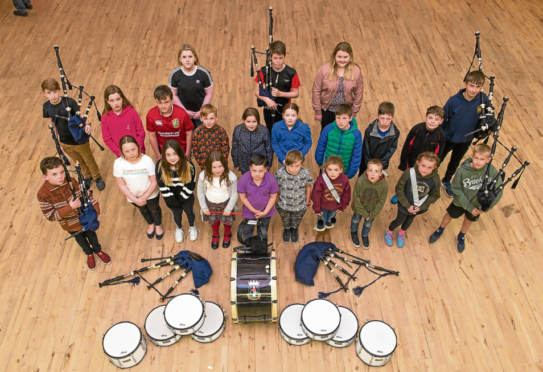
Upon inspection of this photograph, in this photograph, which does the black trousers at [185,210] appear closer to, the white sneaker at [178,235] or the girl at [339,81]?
the white sneaker at [178,235]

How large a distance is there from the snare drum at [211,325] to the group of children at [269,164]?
622mm

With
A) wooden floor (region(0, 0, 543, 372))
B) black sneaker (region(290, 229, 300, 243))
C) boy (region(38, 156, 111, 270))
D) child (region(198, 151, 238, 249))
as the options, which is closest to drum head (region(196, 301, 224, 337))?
wooden floor (region(0, 0, 543, 372))

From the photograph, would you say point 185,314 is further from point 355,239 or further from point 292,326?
point 355,239

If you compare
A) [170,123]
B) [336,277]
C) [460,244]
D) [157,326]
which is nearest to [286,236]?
[336,277]

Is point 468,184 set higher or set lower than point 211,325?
higher

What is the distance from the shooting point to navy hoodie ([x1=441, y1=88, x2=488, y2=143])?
3.51 m

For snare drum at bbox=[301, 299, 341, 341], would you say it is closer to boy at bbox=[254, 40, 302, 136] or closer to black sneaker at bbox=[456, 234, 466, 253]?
black sneaker at bbox=[456, 234, 466, 253]

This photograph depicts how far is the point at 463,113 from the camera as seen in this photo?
11.6ft

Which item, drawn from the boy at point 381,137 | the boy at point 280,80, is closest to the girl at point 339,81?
the boy at point 280,80

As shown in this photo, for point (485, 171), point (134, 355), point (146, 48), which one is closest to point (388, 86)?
point (485, 171)

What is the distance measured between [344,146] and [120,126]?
1.90 meters

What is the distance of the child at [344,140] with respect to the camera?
129 inches

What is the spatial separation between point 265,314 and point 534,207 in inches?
108

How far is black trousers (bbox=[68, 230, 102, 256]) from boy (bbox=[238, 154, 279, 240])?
120 centimetres
